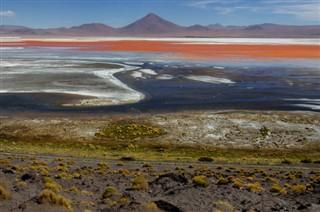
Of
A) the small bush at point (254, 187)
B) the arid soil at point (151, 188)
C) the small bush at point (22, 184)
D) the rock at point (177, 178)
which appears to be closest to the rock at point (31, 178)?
the arid soil at point (151, 188)

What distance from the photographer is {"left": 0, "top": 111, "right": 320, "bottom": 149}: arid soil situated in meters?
37.5


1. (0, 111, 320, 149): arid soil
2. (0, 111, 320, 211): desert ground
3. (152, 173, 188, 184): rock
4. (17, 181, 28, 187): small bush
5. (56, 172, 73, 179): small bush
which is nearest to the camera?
(0, 111, 320, 211): desert ground

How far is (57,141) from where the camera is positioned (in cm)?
3828

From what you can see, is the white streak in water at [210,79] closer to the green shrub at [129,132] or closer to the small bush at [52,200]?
the green shrub at [129,132]

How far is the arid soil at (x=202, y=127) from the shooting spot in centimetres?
3747

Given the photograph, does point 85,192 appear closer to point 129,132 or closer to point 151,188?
point 151,188

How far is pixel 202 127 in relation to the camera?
4119 cm

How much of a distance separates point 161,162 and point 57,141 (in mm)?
12599

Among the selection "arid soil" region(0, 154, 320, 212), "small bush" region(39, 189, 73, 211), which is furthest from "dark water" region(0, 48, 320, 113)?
"small bush" region(39, 189, 73, 211)

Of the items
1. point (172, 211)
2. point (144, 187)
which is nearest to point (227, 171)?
point (144, 187)

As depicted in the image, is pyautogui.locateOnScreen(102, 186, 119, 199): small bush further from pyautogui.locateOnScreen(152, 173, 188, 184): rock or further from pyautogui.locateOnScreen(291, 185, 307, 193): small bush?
pyautogui.locateOnScreen(291, 185, 307, 193): small bush

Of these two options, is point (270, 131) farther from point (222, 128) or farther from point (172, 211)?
point (172, 211)

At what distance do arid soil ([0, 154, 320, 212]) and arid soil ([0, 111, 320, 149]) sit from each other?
8.88 meters

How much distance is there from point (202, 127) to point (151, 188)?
21.2 metres
